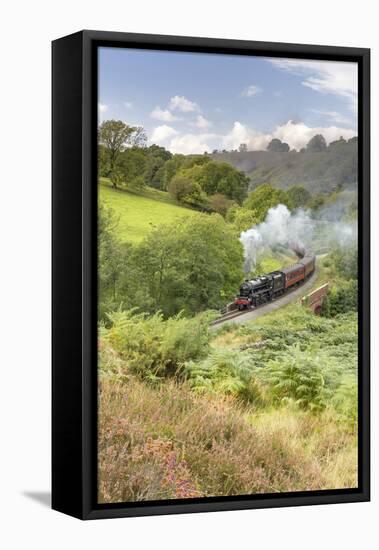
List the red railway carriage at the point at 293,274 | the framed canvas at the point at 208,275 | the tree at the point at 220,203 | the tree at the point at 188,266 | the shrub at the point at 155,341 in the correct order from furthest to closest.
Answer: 1. the red railway carriage at the point at 293,274
2. the tree at the point at 220,203
3. the tree at the point at 188,266
4. the shrub at the point at 155,341
5. the framed canvas at the point at 208,275

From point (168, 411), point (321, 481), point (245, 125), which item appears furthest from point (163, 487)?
point (245, 125)

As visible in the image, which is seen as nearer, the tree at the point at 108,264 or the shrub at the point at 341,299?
the tree at the point at 108,264

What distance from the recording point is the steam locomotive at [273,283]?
41.9 feet

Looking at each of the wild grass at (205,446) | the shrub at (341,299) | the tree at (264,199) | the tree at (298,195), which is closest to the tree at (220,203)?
the tree at (264,199)

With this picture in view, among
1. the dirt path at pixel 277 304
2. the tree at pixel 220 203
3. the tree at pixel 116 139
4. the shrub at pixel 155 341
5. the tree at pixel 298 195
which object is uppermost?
the tree at pixel 116 139

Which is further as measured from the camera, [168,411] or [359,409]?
[359,409]

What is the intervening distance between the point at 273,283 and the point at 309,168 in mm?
1012

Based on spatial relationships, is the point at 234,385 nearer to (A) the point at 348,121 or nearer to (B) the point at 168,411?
(B) the point at 168,411

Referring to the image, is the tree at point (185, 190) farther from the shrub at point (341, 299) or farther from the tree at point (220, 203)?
the shrub at point (341, 299)

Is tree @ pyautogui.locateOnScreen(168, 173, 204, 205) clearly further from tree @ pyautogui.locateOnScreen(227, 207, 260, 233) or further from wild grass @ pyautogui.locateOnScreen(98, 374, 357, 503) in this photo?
wild grass @ pyautogui.locateOnScreen(98, 374, 357, 503)

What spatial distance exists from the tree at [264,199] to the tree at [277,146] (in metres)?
0.29

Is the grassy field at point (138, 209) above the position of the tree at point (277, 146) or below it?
below

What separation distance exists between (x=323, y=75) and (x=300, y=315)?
1977mm

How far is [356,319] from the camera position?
13172 mm
